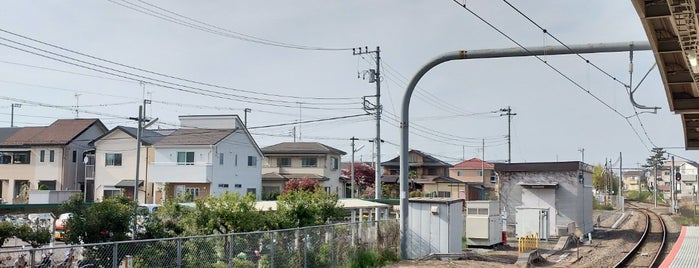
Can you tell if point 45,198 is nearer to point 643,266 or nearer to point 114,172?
point 114,172

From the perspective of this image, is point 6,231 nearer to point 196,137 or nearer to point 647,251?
point 647,251

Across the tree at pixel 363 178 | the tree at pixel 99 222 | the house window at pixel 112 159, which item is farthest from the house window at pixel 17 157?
the tree at pixel 99 222

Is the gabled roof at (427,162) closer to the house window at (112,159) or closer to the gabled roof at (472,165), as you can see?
the gabled roof at (472,165)

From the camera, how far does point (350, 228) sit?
17.1 m

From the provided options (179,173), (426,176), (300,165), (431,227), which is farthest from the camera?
(426,176)

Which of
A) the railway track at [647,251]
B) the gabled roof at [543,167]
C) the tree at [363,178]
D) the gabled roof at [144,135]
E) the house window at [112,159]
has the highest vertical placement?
the gabled roof at [144,135]

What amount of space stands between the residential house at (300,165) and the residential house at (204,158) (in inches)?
348

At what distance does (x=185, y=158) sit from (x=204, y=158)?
1.66 meters

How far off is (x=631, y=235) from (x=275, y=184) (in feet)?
116

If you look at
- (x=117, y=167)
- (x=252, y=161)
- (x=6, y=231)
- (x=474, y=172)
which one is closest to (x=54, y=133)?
(x=117, y=167)

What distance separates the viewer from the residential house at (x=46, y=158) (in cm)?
5056

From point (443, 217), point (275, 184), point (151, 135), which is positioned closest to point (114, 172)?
point (151, 135)

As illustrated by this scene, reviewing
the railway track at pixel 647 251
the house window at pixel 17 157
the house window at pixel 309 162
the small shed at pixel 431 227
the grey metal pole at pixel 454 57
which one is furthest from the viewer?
the house window at pixel 309 162

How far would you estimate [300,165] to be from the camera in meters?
61.4
